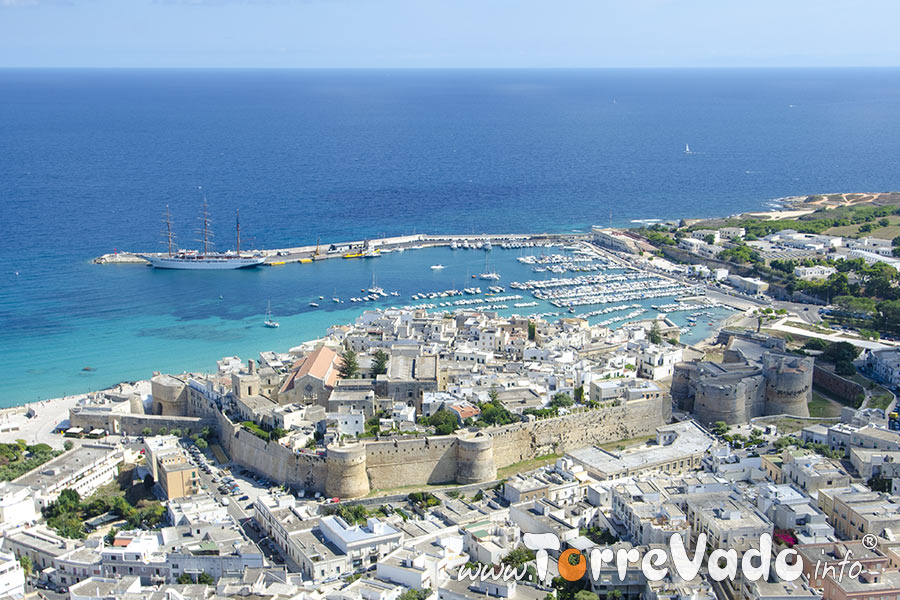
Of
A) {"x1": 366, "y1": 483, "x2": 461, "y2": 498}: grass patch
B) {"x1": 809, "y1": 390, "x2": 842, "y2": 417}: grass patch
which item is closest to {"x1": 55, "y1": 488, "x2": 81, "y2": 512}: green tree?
{"x1": 366, "y1": 483, "x2": 461, "y2": 498}: grass patch

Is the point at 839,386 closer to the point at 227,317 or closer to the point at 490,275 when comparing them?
the point at 490,275

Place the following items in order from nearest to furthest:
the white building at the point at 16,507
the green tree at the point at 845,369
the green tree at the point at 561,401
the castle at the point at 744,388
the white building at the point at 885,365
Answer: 1. the white building at the point at 16,507
2. the green tree at the point at 561,401
3. the castle at the point at 744,388
4. the white building at the point at 885,365
5. the green tree at the point at 845,369

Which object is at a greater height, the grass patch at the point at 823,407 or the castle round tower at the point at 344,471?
the castle round tower at the point at 344,471

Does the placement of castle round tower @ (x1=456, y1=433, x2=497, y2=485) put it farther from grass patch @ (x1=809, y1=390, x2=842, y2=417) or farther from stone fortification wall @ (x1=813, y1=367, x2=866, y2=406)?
stone fortification wall @ (x1=813, y1=367, x2=866, y2=406)

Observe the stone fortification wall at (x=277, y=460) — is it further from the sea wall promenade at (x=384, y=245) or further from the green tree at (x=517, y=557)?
the sea wall promenade at (x=384, y=245)

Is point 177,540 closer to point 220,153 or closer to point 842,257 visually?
point 842,257

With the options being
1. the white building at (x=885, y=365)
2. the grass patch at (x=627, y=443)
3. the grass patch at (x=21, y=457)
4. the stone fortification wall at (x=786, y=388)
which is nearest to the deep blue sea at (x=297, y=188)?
the grass patch at (x=21, y=457)
